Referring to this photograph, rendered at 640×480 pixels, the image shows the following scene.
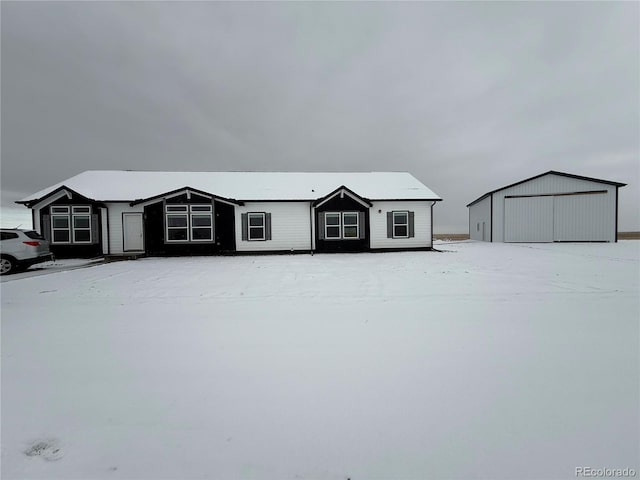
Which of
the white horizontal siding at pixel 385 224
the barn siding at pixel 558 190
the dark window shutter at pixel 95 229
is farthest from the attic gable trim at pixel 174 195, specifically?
the barn siding at pixel 558 190

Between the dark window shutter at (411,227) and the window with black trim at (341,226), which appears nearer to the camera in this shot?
the window with black trim at (341,226)

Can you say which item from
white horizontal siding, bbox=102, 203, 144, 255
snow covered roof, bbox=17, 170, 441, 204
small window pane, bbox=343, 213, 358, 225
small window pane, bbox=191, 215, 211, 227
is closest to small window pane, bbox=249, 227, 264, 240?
snow covered roof, bbox=17, 170, 441, 204

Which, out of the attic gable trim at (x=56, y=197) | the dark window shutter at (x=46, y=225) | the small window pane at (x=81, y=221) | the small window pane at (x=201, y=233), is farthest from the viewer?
the small window pane at (x=201, y=233)

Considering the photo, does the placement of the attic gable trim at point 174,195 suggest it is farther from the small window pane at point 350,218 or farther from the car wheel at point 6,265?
the small window pane at point 350,218

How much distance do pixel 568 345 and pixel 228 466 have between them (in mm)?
4259

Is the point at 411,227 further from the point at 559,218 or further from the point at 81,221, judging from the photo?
the point at 81,221

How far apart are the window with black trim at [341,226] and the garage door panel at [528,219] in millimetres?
14786

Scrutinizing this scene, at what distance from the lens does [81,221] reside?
623 inches

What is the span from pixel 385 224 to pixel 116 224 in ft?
54.0

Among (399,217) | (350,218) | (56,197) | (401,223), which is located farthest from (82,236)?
(401,223)

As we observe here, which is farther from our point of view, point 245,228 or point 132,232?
point 245,228

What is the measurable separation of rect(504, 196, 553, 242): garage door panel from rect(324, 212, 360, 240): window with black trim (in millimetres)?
14786

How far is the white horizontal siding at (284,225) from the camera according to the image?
17172 millimetres

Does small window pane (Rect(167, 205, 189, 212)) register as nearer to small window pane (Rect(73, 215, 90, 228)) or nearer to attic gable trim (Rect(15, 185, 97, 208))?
attic gable trim (Rect(15, 185, 97, 208))
